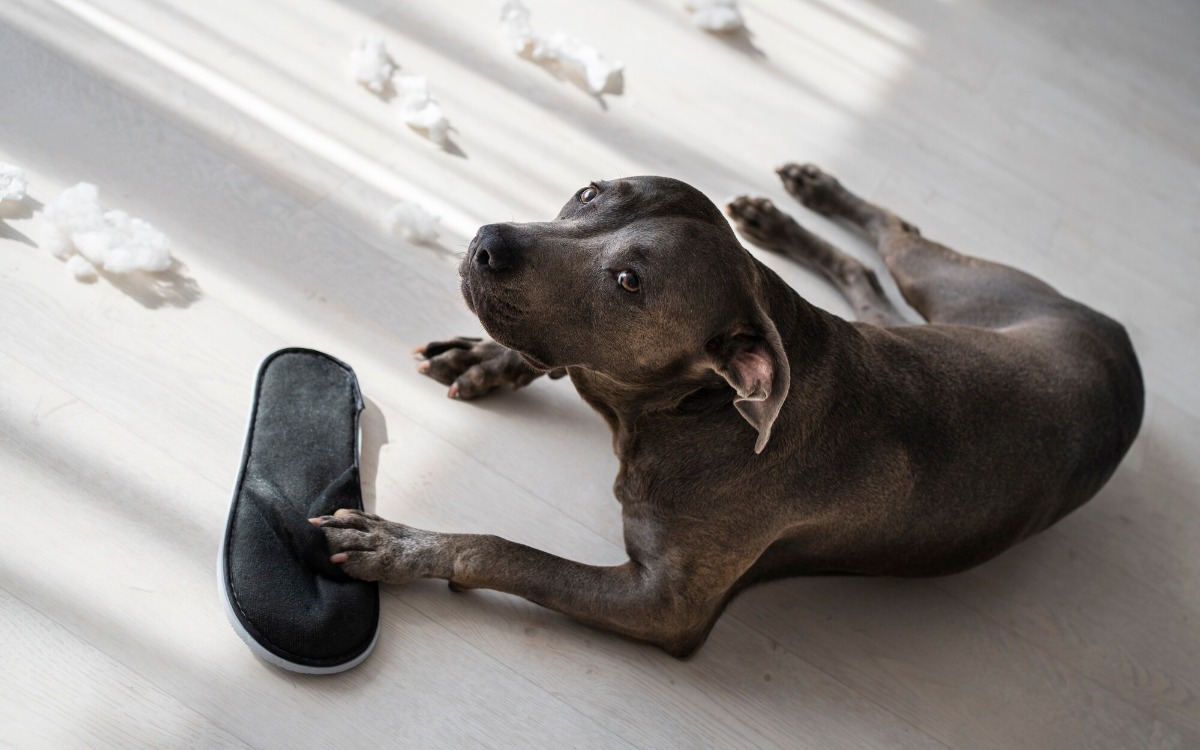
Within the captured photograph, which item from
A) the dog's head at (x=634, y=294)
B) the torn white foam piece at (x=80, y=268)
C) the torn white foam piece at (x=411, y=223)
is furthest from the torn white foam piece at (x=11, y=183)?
the dog's head at (x=634, y=294)

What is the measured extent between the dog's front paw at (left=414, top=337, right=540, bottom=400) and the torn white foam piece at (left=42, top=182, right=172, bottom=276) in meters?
0.89

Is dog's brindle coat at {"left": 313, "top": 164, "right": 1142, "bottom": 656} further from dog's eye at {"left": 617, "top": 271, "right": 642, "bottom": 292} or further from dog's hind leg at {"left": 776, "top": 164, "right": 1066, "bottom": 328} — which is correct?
dog's hind leg at {"left": 776, "top": 164, "right": 1066, "bottom": 328}

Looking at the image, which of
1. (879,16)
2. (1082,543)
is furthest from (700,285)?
(879,16)

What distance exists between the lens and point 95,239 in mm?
3188

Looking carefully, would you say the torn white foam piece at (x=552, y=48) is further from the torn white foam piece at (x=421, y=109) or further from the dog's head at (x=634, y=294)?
the dog's head at (x=634, y=294)

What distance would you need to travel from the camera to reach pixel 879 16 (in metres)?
5.72

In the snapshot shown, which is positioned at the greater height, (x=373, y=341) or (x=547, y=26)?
(x=547, y=26)

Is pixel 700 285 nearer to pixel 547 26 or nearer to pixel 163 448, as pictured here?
pixel 163 448

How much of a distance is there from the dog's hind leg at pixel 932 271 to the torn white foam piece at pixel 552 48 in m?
0.91

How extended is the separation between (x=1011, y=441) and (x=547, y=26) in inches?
115

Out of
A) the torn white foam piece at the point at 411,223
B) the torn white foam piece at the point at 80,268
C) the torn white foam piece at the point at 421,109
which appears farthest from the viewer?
the torn white foam piece at the point at 421,109

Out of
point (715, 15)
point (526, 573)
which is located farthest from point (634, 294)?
point (715, 15)

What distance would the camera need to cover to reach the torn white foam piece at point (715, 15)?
5.11m

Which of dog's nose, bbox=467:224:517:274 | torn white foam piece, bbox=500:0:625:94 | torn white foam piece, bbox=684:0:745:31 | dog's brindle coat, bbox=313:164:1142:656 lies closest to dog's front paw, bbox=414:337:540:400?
dog's brindle coat, bbox=313:164:1142:656
